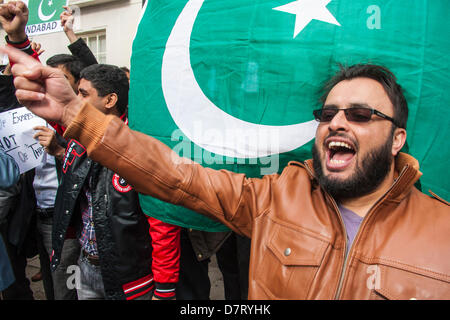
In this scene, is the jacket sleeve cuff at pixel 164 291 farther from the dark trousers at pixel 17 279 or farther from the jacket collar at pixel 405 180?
the dark trousers at pixel 17 279

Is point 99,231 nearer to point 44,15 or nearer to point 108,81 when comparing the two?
point 108,81

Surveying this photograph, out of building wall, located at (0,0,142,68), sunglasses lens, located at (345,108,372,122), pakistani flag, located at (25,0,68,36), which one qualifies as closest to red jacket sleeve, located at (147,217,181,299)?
sunglasses lens, located at (345,108,372,122)

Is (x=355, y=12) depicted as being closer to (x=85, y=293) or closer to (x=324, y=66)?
(x=324, y=66)

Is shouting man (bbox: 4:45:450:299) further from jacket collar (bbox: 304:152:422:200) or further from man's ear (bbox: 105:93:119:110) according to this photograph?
man's ear (bbox: 105:93:119:110)

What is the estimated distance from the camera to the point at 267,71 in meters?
1.46

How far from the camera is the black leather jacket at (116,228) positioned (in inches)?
71.8

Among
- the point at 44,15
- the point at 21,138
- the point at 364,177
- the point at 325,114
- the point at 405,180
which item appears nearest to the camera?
the point at 405,180

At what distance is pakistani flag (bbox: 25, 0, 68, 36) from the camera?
2.65 meters

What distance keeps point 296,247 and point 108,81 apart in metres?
1.84

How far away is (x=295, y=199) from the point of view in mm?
1323

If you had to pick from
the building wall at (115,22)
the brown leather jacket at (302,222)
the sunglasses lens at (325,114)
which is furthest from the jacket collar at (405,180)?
the building wall at (115,22)

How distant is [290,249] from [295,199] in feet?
0.74

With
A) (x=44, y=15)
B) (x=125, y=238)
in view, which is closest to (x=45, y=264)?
(x=125, y=238)

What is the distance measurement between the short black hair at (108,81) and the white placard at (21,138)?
0.62 meters
